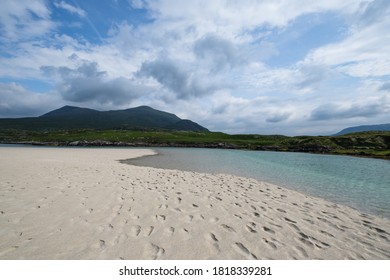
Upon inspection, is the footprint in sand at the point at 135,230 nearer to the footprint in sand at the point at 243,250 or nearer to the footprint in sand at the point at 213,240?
the footprint in sand at the point at 213,240

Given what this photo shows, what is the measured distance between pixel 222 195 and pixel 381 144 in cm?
9449

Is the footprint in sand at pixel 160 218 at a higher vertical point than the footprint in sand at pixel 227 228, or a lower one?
higher

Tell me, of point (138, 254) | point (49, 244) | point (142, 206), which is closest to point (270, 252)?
point (138, 254)

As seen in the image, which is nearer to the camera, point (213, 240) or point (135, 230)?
point (213, 240)

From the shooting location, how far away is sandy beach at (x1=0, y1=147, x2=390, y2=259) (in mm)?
5891

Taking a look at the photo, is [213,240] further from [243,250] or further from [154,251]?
[154,251]

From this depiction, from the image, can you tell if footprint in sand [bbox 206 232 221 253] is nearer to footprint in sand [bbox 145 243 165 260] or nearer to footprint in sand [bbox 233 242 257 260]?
footprint in sand [bbox 233 242 257 260]

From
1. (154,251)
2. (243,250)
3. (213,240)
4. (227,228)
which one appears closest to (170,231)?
(154,251)

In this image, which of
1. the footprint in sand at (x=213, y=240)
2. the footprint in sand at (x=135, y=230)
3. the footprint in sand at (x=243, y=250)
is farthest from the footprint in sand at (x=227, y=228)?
the footprint in sand at (x=135, y=230)

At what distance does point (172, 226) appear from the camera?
24.6ft

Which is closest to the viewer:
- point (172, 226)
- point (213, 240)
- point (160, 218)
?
point (213, 240)

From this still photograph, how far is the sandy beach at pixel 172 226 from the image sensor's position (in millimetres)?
5891

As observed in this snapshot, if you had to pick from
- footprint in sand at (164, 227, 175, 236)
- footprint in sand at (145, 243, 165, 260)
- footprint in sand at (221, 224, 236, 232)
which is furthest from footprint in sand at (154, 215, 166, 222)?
footprint in sand at (221, 224, 236, 232)

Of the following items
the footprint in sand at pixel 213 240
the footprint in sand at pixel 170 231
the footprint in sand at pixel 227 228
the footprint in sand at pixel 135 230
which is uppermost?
the footprint in sand at pixel 135 230
